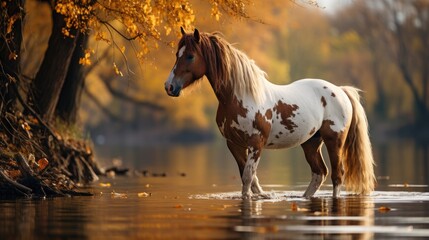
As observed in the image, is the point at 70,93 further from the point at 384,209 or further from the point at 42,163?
the point at 384,209

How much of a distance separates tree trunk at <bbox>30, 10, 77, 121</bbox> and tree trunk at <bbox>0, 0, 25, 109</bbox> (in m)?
1.30

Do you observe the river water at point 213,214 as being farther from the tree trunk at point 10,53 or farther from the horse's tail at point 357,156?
the tree trunk at point 10,53

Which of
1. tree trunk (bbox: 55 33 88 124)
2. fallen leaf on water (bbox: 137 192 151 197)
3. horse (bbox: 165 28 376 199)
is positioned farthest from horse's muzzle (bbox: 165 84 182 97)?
tree trunk (bbox: 55 33 88 124)

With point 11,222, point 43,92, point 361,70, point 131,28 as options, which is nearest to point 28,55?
point 43,92

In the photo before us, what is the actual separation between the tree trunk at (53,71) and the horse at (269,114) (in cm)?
592

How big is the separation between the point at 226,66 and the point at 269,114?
39.9 inches

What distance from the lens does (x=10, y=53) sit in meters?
21.5

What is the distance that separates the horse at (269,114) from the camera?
58.5 ft

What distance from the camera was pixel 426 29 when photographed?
8219cm

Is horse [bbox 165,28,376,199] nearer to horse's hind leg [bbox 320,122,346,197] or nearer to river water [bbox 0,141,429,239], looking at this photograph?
horse's hind leg [bbox 320,122,346,197]

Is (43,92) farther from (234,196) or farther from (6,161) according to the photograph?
(234,196)

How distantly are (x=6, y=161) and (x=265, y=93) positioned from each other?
4201 mm

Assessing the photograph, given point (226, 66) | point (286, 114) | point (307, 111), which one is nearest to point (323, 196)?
point (307, 111)

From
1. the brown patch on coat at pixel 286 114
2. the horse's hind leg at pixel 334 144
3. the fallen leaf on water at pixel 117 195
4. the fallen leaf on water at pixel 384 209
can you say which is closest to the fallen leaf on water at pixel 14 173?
the fallen leaf on water at pixel 117 195
